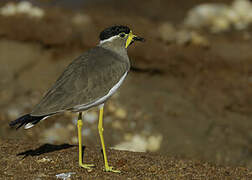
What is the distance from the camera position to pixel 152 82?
14711 millimetres

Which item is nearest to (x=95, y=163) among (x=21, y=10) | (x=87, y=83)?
(x=87, y=83)

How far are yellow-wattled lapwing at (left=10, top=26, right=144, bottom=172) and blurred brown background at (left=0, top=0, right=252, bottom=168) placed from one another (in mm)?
5046

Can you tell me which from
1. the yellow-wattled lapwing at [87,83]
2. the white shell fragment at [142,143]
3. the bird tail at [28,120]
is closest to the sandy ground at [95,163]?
the yellow-wattled lapwing at [87,83]

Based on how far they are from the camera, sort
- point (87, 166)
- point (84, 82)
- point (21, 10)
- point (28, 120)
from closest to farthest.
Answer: point (28, 120) → point (84, 82) → point (87, 166) → point (21, 10)

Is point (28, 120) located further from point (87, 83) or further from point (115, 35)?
point (115, 35)

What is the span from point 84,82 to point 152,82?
28.1ft

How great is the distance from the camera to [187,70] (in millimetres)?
14938

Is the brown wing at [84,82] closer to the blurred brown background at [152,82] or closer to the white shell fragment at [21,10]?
the blurred brown background at [152,82]

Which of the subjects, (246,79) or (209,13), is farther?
(209,13)

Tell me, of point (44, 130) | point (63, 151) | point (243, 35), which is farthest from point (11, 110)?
point (243, 35)

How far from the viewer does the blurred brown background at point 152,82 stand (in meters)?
12.0

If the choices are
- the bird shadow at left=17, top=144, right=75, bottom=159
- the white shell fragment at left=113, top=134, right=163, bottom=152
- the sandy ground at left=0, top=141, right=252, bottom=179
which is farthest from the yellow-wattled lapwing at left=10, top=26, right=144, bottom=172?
the white shell fragment at left=113, top=134, right=163, bottom=152

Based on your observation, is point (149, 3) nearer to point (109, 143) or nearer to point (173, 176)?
point (109, 143)

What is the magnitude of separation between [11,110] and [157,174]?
7.71 metres
